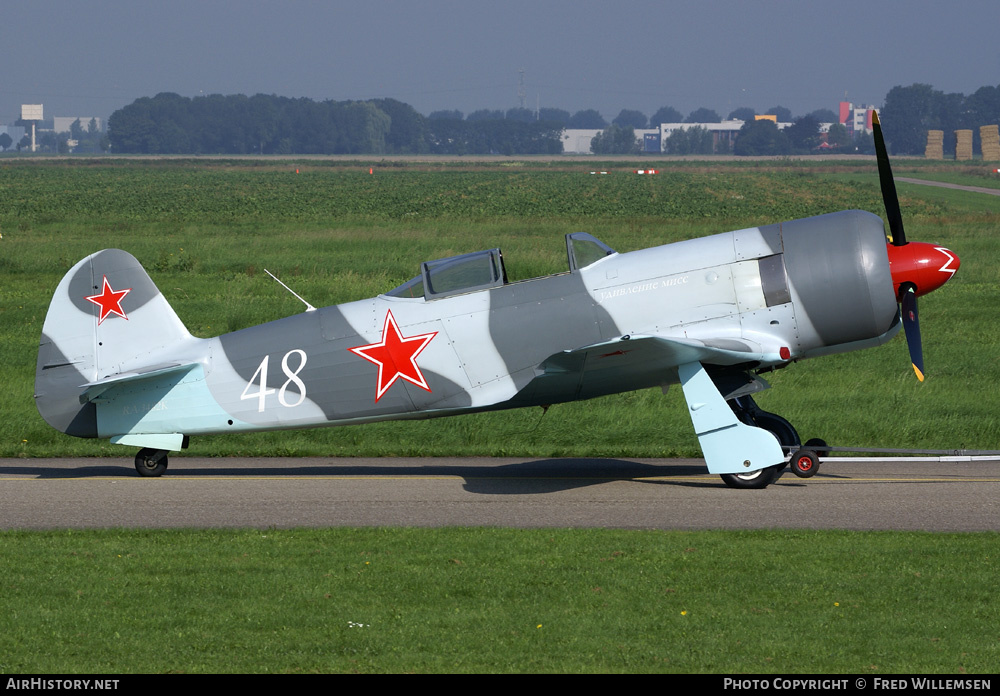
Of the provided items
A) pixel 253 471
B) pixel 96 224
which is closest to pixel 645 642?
pixel 253 471

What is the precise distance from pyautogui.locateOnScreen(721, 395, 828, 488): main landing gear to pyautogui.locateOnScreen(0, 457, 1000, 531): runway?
0.44 feet

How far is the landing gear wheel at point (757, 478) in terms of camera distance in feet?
36.5

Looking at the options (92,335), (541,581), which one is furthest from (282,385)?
(541,581)

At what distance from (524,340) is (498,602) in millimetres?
4367

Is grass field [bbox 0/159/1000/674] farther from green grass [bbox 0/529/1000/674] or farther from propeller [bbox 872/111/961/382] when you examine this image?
propeller [bbox 872/111/961/382]

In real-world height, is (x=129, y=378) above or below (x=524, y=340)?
below

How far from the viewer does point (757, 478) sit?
11.1 meters

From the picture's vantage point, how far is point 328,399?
1162 cm

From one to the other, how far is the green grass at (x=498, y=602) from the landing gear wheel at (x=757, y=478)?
2089 mm

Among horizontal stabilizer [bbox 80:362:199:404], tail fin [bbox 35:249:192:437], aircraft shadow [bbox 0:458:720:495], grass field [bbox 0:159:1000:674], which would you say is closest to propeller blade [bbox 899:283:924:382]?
aircraft shadow [bbox 0:458:720:495]

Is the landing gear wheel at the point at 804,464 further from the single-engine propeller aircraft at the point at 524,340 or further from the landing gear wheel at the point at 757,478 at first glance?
the landing gear wheel at the point at 757,478

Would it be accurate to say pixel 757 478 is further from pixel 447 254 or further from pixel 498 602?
pixel 447 254

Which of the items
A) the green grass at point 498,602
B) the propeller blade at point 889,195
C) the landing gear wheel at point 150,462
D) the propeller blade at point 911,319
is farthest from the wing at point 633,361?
the landing gear wheel at point 150,462
